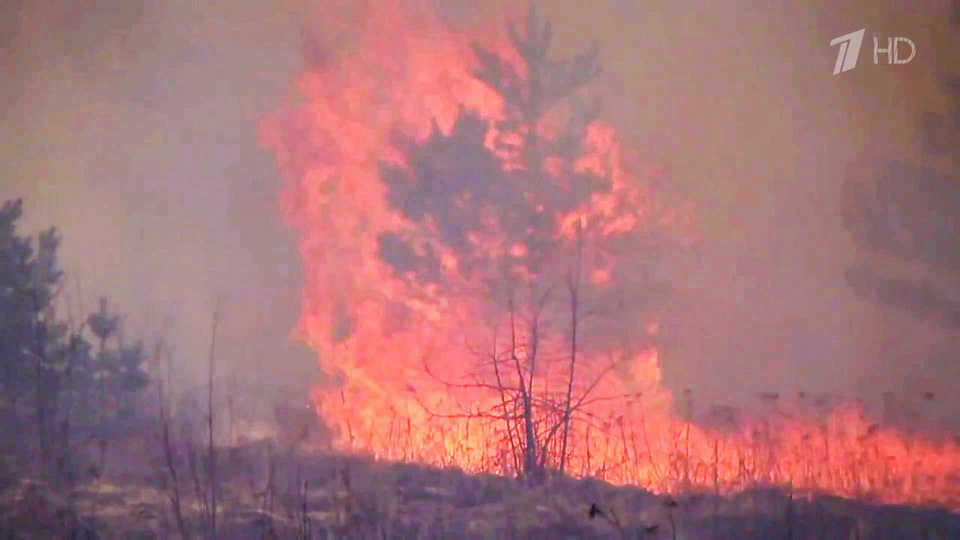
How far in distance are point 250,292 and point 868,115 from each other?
87.2 inches

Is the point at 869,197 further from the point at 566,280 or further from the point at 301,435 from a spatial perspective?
the point at 301,435

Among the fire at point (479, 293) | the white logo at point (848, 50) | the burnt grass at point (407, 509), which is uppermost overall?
the white logo at point (848, 50)

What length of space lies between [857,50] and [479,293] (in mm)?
1567

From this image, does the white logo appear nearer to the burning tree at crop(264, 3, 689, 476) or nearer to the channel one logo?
the channel one logo

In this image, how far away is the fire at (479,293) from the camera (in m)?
2.42

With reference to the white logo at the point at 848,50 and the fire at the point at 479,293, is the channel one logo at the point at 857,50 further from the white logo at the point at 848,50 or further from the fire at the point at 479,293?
the fire at the point at 479,293

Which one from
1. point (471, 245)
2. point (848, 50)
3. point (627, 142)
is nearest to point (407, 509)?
point (471, 245)

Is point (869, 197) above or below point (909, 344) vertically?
above

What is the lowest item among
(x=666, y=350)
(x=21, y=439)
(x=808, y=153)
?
(x=21, y=439)

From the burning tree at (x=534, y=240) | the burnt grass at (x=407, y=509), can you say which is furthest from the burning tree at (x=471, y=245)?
the burnt grass at (x=407, y=509)

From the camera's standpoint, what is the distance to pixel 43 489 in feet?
7.98

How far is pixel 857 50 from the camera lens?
2.55 metres

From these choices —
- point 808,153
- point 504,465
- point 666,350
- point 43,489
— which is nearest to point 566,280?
point 666,350

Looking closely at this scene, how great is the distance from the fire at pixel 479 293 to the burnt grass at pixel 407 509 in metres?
0.06
